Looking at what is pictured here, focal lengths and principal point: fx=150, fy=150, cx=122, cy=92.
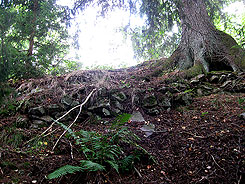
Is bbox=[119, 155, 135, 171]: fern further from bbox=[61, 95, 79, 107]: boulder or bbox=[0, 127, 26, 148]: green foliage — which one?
bbox=[61, 95, 79, 107]: boulder

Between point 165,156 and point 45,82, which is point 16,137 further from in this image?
point 165,156

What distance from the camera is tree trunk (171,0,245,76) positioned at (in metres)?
4.75

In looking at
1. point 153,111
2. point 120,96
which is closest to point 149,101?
point 153,111

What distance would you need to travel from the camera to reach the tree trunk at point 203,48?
4754 mm

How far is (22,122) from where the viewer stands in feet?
10.1

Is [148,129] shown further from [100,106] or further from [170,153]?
[100,106]

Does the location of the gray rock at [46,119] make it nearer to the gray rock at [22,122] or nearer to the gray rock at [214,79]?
the gray rock at [22,122]

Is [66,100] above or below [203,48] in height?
below

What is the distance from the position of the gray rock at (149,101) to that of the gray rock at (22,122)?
8.75ft

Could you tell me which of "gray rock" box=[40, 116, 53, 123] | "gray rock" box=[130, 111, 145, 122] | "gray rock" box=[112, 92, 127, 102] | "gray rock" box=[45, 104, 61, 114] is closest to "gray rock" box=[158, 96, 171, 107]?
"gray rock" box=[130, 111, 145, 122]

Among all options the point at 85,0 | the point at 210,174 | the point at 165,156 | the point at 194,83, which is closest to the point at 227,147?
the point at 210,174

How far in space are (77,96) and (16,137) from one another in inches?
63.2

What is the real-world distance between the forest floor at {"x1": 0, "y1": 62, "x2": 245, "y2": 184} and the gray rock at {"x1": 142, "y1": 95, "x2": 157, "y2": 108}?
0.46 metres

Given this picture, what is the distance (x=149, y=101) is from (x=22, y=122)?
9.45 ft
